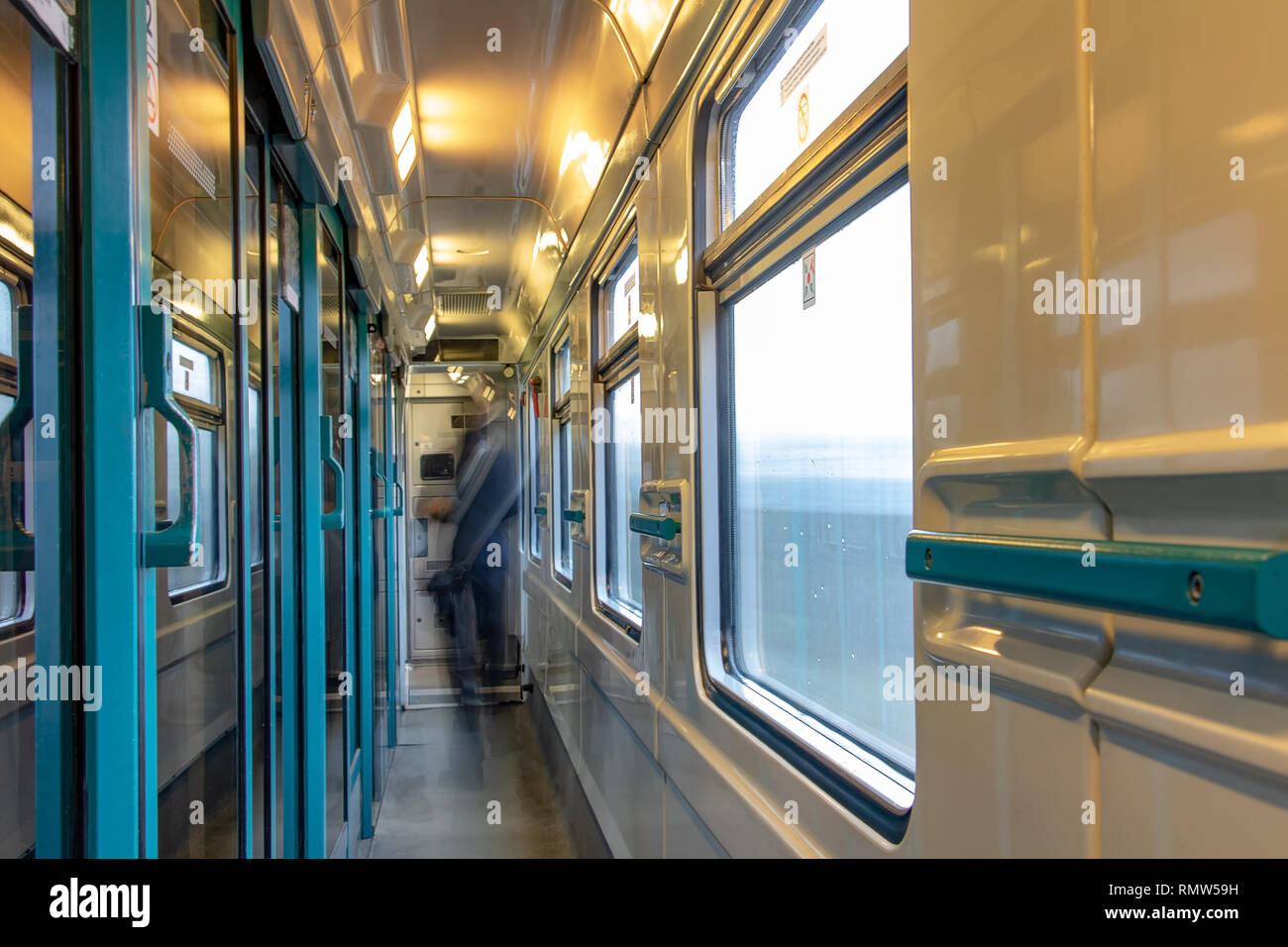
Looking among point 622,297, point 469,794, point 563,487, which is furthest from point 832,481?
point 563,487

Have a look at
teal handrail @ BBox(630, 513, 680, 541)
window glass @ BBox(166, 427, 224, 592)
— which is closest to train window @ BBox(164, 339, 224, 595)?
window glass @ BBox(166, 427, 224, 592)

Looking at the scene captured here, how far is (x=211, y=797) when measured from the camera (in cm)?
Result: 191

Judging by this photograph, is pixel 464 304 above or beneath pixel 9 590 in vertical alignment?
above

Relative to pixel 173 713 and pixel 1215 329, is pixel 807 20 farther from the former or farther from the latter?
pixel 173 713

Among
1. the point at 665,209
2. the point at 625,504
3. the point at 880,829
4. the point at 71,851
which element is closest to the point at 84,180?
the point at 71,851

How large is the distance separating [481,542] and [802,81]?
20.1 feet

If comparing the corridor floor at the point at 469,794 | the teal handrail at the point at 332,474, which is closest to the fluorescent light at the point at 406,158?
the teal handrail at the point at 332,474

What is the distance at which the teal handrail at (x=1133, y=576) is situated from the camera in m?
0.67

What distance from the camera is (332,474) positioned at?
11.5ft

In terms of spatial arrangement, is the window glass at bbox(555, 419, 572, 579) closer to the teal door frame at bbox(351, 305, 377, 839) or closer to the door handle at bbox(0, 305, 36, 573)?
the teal door frame at bbox(351, 305, 377, 839)

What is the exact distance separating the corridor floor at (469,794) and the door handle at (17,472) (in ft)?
11.6

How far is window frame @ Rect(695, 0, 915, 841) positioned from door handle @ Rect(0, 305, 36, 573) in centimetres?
123

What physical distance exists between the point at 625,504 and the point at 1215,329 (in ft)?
12.3

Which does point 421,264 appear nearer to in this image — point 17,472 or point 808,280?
point 808,280
